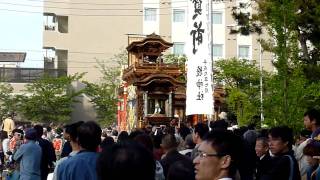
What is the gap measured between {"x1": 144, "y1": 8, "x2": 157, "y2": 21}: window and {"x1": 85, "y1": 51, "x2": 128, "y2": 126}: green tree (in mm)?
4853

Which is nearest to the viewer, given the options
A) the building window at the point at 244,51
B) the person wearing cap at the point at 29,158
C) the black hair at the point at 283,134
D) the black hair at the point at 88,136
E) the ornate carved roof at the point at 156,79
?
the black hair at the point at 88,136

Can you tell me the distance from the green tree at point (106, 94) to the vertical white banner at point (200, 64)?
102ft

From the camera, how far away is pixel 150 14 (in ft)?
182

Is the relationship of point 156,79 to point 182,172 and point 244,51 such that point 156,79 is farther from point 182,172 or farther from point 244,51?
point 244,51

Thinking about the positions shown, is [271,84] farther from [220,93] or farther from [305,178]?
[220,93]

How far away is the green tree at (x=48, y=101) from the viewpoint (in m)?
46.5

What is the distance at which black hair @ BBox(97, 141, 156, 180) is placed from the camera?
2979 mm

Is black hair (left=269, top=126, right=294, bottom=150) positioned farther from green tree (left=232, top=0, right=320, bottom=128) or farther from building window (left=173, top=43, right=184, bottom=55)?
building window (left=173, top=43, right=184, bottom=55)

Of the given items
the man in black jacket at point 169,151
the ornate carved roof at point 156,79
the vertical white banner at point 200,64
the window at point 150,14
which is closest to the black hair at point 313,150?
the man in black jacket at point 169,151

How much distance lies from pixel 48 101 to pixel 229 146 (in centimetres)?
4353

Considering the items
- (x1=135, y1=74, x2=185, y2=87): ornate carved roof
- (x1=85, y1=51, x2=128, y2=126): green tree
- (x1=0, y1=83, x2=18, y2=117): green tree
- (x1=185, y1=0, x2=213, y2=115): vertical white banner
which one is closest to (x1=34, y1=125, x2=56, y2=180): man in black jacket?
(x1=185, y1=0, x2=213, y2=115): vertical white banner

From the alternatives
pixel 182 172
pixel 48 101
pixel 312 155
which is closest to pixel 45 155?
pixel 312 155

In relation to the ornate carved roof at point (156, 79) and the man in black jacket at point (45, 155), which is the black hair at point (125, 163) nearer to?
the man in black jacket at point (45, 155)

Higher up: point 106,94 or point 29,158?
point 106,94
